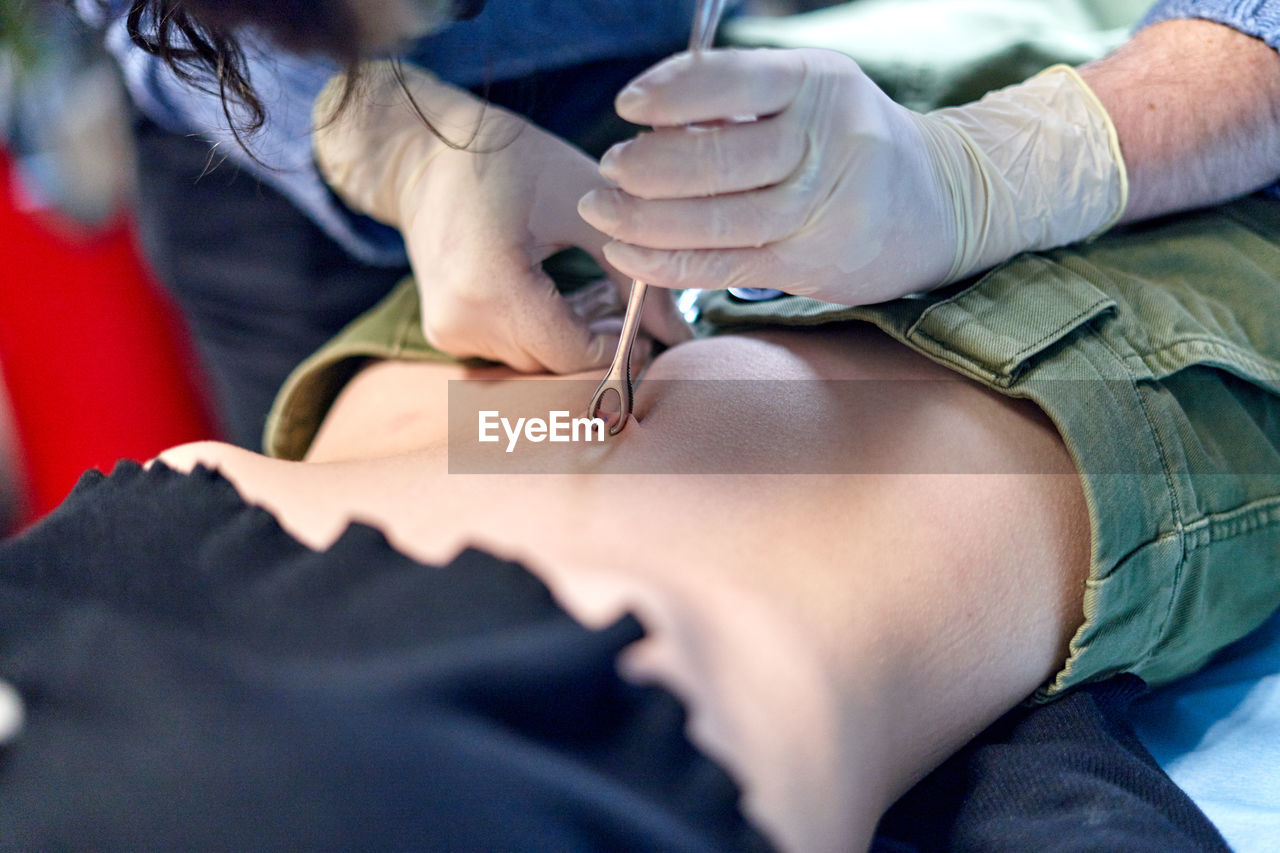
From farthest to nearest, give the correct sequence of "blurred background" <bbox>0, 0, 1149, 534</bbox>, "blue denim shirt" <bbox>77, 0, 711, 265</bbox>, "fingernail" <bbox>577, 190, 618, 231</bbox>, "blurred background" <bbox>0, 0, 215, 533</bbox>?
"blurred background" <bbox>0, 0, 215, 533</bbox>, "blurred background" <bbox>0, 0, 1149, 534</bbox>, "blue denim shirt" <bbox>77, 0, 711, 265</bbox>, "fingernail" <bbox>577, 190, 618, 231</bbox>

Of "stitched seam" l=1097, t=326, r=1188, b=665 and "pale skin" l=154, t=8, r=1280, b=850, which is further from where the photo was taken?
"stitched seam" l=1097, t=326, r=1188, b=665

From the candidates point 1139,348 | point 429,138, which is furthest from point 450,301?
point 1139,348

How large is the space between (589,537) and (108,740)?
0.93 ft

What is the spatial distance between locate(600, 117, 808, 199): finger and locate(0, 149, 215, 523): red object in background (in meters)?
1.27

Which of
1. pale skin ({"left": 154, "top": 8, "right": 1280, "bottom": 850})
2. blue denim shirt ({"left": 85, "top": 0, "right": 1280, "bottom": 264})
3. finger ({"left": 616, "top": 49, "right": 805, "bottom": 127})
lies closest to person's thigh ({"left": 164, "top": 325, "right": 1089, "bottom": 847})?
pale skin ({"left": 154, "top": 8, "right": 1280, "bottom": 850})

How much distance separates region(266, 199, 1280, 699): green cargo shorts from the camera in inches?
25.5

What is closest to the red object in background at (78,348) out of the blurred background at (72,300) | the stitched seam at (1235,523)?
the blurred background at (72,300)

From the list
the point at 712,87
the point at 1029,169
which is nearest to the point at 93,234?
the point at 712,87

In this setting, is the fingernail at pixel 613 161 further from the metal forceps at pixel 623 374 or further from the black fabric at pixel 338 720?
the black fabric at pixel 338 720

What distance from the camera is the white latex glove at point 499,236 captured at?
81 centimetres

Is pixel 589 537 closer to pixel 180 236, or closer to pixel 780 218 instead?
pixel 780 218

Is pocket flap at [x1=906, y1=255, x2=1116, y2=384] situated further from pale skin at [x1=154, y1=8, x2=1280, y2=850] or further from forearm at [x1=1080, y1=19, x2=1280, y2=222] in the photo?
forearm at [x1=1080, y1=19, x2=1280, y2=222]

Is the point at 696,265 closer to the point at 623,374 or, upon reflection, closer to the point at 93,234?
the point at 623,374

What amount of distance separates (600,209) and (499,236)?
20 centimetres
